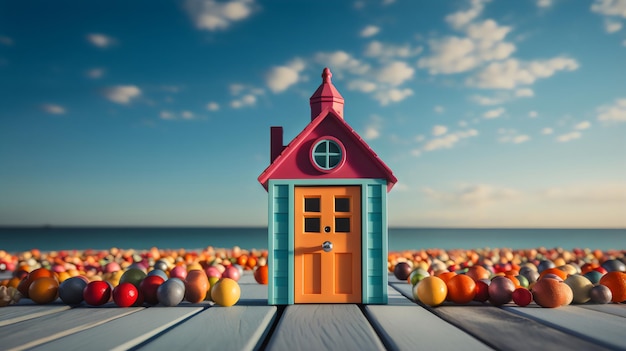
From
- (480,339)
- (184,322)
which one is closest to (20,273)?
(184,322)

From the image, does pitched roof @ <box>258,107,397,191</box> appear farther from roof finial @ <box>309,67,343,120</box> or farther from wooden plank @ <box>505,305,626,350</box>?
wooden plank @ <box>505,305,626,350</box>

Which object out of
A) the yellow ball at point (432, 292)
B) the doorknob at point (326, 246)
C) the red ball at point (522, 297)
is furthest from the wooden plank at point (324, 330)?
the red ball at point (522, 297)

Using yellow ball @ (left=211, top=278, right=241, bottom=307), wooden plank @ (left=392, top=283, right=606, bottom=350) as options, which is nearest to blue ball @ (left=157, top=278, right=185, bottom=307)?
yellow ball @ (left=211, top=278, right=241, bottom=307)

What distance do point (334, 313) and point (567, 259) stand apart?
41.0 ft

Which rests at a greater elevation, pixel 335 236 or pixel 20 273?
pixel 335 236

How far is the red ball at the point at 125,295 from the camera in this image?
7137 mm

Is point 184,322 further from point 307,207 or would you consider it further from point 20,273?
point 20,273

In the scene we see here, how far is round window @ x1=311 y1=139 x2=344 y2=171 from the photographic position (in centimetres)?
728

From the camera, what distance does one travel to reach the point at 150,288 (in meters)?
7.32

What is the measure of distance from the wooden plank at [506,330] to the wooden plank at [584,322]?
0.14m

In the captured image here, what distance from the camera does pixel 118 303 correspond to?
7.18 m

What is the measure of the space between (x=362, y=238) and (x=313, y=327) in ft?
6.63

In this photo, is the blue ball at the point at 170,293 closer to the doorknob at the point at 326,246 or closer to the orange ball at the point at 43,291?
the orange ball at the point at 43,291

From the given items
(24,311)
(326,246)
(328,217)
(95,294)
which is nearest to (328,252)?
(326,246)
